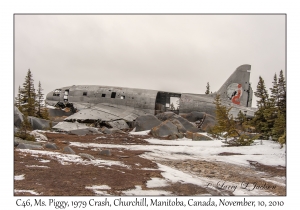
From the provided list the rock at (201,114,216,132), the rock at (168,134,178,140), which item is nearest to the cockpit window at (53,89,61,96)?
the rock at (201,114,216,132)

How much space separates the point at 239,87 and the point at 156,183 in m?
30.2

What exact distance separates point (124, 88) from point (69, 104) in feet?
25.0

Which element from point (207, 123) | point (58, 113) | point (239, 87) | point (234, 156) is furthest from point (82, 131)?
point (239, 87)

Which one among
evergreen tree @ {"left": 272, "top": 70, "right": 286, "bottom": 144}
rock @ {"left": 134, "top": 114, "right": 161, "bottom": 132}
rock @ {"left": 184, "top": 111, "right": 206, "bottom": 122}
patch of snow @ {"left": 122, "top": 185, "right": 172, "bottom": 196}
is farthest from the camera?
rock @ {"left": 184, "top": 111, "right": 206, "bottom": 122}

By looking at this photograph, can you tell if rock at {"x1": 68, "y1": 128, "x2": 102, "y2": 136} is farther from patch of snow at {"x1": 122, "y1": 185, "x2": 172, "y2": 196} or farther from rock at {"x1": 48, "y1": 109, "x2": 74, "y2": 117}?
patch of snow at {"x1": 122, "y1": 185, "x2": 172, "y2": 196}

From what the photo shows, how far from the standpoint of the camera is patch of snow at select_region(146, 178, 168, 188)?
6.21 metres

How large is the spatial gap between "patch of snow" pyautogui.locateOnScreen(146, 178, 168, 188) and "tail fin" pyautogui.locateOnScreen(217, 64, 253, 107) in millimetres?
29321

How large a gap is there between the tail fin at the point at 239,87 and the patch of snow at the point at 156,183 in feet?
96.2

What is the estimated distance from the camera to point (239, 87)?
111 feet

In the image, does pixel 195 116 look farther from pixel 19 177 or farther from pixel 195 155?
pixel 19 177

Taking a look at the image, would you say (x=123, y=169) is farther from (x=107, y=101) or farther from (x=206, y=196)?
(x=107, y=101)

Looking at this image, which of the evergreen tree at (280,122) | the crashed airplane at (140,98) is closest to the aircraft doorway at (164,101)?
the crashed airplane at (140,98)

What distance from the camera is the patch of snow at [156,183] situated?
621 centimetres

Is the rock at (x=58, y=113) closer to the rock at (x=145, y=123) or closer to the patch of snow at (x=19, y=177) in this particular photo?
the rock at (x=145, y=123)
